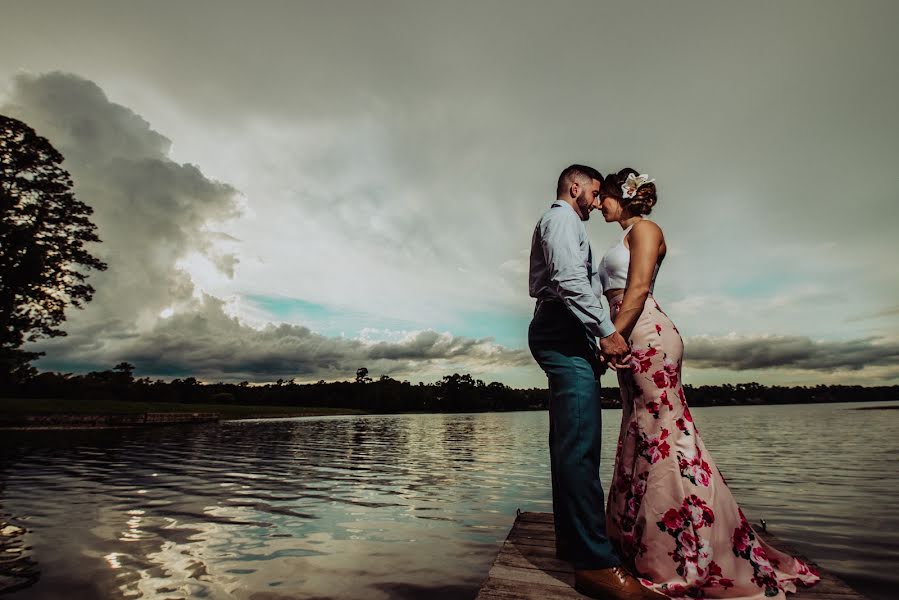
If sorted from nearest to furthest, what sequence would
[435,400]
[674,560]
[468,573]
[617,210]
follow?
[674,560]
[617,210]
[468,573]
[435,400]

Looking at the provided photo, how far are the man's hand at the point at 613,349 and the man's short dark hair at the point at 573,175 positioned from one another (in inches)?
51.2

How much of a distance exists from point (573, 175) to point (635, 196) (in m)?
0.62

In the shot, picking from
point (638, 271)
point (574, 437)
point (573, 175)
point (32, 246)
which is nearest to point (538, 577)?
point (574, 437)

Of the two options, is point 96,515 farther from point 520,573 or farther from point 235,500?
point 520,573

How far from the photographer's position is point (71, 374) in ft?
228

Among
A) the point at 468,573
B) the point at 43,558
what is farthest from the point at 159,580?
the point at 468,573

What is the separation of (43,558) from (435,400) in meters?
181

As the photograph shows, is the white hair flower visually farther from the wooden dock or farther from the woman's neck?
the wooden dock

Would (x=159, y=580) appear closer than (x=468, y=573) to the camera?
Yes

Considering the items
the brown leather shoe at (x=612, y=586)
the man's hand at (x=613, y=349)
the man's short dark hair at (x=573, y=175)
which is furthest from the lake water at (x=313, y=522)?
the man's short dark hair at (x=573, y=175)

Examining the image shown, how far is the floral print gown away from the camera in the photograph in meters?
2.99

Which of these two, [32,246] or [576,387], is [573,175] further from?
[32,246]

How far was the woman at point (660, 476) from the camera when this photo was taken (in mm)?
3010

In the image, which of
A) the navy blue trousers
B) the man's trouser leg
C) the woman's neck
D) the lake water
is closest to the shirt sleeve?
the navy blue trousers
